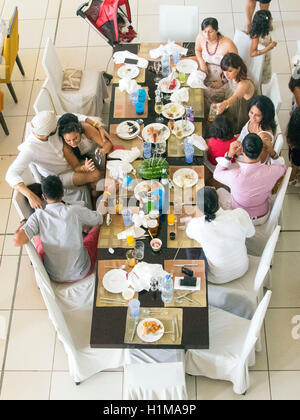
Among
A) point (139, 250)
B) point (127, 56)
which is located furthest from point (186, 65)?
point (139, 250)

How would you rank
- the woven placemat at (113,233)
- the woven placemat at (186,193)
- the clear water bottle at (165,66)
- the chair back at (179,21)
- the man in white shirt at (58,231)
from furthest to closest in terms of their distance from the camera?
the chair back at (179,21), the clear water bottle at (165,66), the woven placemat at (186,193), the woven placemat at (113,233), the man in white shirt at (58,231)

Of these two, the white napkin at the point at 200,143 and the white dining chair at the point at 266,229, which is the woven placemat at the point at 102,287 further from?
the white napkin at the point at 200,143

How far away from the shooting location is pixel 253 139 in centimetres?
377

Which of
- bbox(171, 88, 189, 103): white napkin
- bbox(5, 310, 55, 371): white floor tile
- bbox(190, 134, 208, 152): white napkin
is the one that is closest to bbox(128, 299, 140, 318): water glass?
bbox(5, 310, 55, 371): white floor tile

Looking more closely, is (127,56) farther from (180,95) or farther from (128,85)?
(180,95)

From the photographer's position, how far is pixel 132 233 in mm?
3789

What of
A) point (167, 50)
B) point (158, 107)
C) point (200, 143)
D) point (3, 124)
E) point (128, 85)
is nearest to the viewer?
point (200, 143)

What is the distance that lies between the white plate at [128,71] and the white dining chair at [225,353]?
2.45 m

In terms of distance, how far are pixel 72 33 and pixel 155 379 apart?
4942mm

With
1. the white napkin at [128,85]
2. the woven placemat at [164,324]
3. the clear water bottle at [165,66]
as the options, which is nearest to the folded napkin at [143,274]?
the woven placemat at [164,324]

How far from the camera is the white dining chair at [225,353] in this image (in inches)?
138

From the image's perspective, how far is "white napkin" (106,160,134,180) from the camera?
4176 mm

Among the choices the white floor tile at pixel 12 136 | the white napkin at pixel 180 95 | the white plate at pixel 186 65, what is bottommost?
the white floor tile at pixel 12 136
